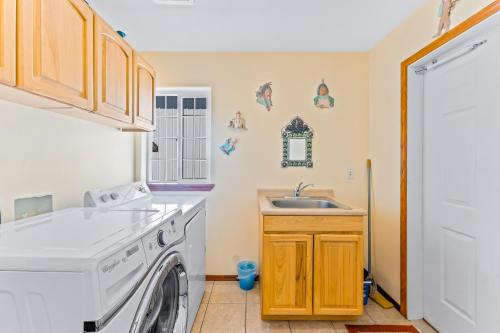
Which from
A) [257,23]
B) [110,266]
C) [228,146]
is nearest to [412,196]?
[228,146]

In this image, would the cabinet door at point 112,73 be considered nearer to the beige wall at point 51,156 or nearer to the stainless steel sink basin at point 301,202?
the beige wall at point 51,156

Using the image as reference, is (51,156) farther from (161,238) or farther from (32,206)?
(161,238)

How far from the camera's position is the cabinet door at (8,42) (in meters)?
0.94

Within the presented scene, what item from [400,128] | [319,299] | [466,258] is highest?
[400,128]

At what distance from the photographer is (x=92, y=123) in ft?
6.54

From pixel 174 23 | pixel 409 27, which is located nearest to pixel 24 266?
pixel 174 23

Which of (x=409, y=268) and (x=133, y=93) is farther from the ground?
(x=133, y=93)

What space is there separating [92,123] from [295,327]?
220 centimetres

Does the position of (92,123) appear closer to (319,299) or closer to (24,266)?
(24,266)

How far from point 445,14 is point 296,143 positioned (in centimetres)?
152

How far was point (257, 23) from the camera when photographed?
7.10ft

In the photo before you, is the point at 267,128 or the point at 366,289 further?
the point at 267,128

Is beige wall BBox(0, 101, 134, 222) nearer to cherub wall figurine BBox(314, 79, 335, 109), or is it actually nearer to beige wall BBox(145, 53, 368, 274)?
beige wall BBox(145, 53, 368, 274)

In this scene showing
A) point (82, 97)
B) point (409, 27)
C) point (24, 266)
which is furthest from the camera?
point (409, 27)
